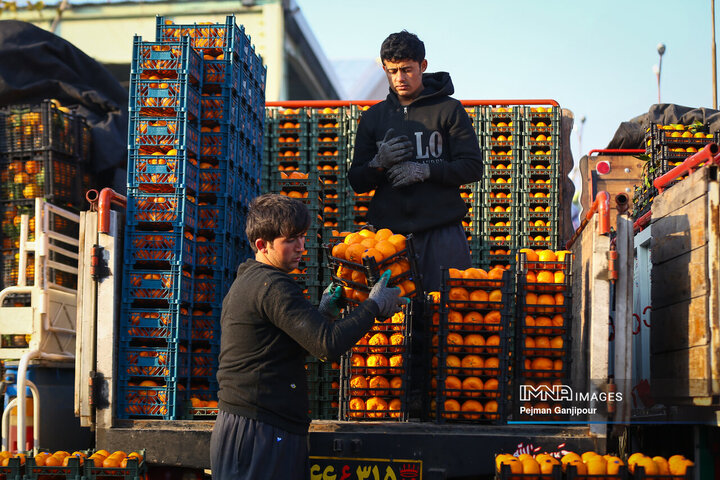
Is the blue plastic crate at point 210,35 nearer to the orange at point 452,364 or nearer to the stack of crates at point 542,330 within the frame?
the stack of crates at point 542,330

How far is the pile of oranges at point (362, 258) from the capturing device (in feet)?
19.7

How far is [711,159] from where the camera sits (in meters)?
5.41

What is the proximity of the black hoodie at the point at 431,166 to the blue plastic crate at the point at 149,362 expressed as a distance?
209 cm

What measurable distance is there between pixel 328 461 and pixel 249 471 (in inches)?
51.7

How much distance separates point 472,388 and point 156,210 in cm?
274

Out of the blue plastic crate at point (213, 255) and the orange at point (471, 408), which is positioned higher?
the blue plastic crate at point (213, 255)

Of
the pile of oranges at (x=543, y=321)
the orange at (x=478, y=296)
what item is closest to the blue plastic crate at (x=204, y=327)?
the orange at (x=478, y=296)

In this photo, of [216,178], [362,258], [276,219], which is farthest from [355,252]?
[276,219]

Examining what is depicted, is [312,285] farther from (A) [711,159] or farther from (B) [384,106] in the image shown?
(A) [711,159]

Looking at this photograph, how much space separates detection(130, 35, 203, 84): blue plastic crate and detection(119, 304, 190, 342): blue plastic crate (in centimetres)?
190

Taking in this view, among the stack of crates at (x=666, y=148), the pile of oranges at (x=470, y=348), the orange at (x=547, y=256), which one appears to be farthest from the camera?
the stack of crates at (x=666, y=148)

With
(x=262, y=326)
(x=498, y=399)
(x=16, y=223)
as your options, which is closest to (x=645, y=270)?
(x=498, y=399)

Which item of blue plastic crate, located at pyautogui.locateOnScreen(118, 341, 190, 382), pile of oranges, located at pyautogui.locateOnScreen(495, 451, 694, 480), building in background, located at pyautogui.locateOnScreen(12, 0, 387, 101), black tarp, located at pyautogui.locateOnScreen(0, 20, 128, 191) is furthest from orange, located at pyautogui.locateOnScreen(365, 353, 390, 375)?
building in background, located at pyautogui.locateOnScreen(12, 0, 387, 101)

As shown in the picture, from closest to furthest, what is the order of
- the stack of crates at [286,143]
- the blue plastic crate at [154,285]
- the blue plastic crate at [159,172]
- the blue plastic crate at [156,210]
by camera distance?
1. the blue plastic crate at [154,285]
2. the blue plastic crate at [156,210]
3. the blue plastic crate at [159,172]
4. the stack of crates at [286,143]
